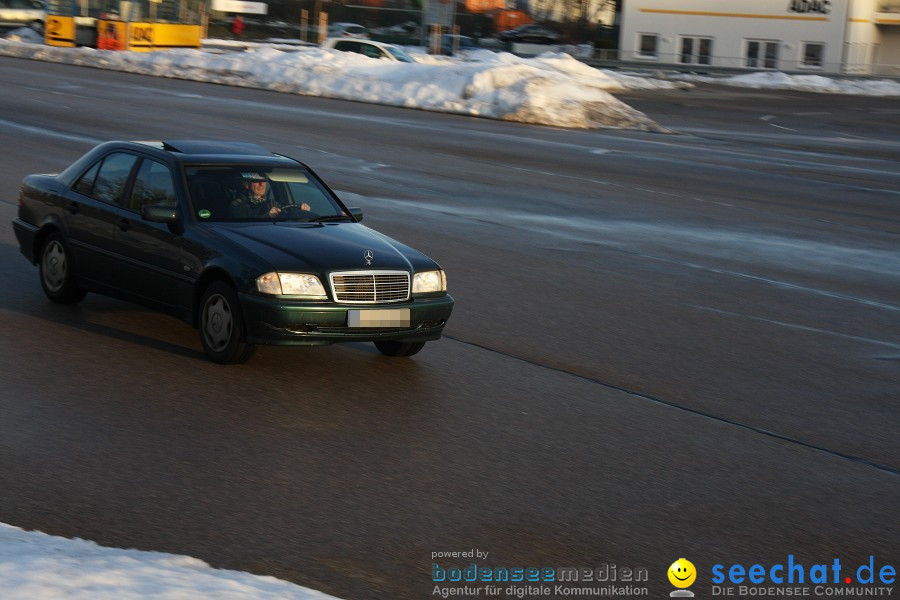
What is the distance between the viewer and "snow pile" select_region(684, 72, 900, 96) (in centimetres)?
5194

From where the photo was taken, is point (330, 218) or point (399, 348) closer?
point (399, 348)

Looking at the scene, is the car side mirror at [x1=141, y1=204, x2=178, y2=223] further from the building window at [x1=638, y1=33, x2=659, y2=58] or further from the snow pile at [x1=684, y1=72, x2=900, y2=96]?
the building window at [x1=638, y1=33, x2=659, y2=58]

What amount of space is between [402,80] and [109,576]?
110 ft

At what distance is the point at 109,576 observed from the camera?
4.34m

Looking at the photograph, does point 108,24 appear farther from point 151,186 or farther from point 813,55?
point 151,186

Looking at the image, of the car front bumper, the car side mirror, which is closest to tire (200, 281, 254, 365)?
the car front bumper

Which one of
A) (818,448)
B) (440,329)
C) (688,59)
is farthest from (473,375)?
(688,59)

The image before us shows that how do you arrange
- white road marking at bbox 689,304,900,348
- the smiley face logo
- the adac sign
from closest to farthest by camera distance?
1. the smiley face logo
2. white road marking at bbox 689,304,900,348
3. the adac sign

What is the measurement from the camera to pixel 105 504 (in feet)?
18.3

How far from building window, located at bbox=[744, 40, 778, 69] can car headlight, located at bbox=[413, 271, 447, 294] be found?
64.3m

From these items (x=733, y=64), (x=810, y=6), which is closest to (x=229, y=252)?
(x=810, y=6)

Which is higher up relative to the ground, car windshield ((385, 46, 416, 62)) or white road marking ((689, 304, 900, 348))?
car windshield ((385, 46, 416, 62))

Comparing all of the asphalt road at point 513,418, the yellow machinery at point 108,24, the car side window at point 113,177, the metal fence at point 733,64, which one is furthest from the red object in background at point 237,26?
the car side window at point 113,177

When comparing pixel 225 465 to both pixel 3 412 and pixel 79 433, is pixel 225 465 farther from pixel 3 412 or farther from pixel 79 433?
pixel 3 412
